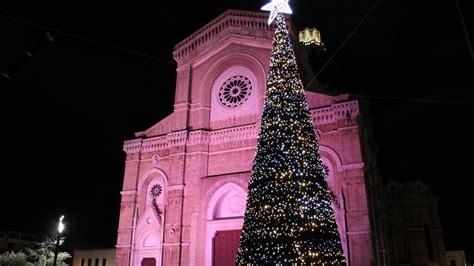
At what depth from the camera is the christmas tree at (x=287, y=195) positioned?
39.8 ft

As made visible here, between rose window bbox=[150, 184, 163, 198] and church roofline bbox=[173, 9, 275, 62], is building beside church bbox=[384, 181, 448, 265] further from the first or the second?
rose window bbox=[150, 184, 163, 198]

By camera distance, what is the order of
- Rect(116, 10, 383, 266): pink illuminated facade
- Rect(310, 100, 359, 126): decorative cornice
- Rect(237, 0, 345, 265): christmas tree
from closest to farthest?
Rect(237, 0, 345, 265): christmas tree < Rect(116, 10, 383, 266): pink illuminated facade < Rect(310, 100, 359, 126): decorative cornice

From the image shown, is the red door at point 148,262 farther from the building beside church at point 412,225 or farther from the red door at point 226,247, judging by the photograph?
the building beside church at point 412,225

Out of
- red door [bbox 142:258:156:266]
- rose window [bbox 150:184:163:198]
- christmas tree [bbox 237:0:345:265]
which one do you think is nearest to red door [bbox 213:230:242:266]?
red door [bbox 142:258:156:266]

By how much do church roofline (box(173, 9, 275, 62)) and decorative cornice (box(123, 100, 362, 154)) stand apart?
6088mm

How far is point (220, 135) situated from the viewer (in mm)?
25406

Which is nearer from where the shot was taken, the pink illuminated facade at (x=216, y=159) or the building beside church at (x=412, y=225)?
the pink illuminated facade at (x=216, y=159)

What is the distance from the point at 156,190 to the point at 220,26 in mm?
11566

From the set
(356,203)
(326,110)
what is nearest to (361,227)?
(356,203)

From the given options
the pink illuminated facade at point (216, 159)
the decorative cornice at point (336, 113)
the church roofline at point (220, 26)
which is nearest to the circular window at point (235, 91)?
the pink illuminated facade at point (216, 159)

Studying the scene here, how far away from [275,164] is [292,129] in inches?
51.4

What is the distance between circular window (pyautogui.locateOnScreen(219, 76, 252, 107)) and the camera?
2600 cm

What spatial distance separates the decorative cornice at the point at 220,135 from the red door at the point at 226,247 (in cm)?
553

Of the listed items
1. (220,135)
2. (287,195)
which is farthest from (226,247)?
(287,195)
